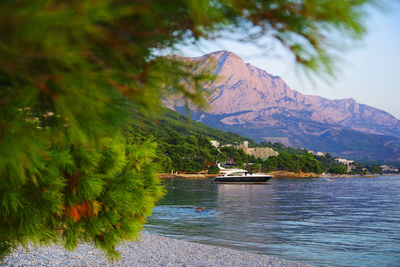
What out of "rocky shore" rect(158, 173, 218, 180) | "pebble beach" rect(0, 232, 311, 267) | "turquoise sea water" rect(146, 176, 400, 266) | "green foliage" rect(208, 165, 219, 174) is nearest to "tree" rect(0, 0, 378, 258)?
"pebble beach" rect(0, 232, 311, 267)

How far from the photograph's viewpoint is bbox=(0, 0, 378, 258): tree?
1.41 metres

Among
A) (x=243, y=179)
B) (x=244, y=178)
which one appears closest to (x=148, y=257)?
(x=244, y=178)

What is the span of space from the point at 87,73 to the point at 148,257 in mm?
11044

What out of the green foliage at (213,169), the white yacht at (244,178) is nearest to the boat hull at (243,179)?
the white yacht at (244,178)

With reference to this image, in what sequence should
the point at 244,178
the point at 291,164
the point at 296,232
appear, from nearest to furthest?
1. the point at 296,232
2. the point at 244,178
3. the point at 291,164

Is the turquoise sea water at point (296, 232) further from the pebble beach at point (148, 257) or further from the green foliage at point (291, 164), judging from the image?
the green foliage at point (291, 164)

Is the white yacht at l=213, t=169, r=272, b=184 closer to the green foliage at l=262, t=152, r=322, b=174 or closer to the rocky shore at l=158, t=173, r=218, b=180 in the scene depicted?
the rocky shore at l=158, t=173, r=218, b=180

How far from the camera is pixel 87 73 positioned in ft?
5.38

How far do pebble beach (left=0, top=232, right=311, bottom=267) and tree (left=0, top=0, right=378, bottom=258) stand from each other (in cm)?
636

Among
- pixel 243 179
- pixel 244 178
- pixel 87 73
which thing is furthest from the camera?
pixel 243 179

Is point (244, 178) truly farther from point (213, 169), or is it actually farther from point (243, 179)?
point (213, 169)

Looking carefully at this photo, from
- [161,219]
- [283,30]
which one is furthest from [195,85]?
[161,219]

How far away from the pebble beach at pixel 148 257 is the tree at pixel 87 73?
20.9 ft

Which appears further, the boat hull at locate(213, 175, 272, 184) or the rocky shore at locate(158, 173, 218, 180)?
the rocky shore at locate(158, 173, 218, 180)
